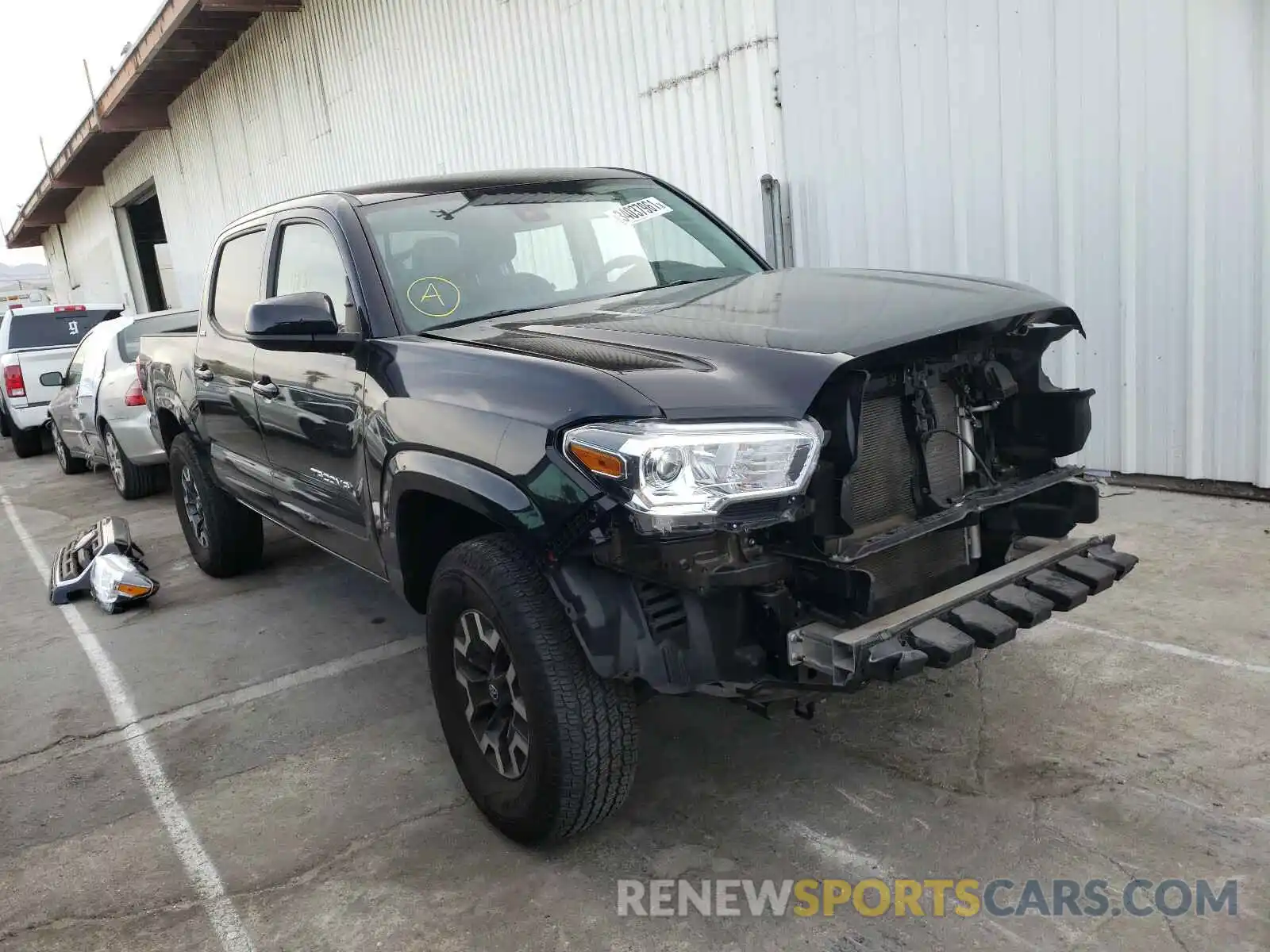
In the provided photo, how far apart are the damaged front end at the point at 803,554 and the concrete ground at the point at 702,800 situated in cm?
60

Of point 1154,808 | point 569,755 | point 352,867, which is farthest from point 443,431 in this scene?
point 1154,808

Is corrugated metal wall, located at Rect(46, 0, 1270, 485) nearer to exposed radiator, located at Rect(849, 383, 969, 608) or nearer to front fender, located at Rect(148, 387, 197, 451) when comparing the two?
exposed radiator, located at Rect(849, 383, 969, 608)

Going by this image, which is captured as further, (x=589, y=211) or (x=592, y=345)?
(x=589, y=211)

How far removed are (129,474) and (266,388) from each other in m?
5.62

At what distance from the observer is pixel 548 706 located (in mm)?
2588

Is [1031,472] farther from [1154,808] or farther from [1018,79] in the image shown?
[1018,79]

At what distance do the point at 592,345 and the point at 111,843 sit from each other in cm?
219

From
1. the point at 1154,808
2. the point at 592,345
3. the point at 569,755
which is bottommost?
the point at 1154,808

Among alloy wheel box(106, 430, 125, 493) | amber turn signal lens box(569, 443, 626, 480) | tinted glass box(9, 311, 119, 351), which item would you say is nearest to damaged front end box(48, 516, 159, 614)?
alloy wheel box(106, 430, 125, 493)

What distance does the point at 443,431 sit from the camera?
9.68 feet

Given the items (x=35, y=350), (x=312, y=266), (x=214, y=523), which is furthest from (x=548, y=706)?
(x=35, y=350)

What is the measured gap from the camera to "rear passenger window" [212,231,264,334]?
461 cm

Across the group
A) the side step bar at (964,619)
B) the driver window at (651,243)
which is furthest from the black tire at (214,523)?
the side step bar at (964,619)

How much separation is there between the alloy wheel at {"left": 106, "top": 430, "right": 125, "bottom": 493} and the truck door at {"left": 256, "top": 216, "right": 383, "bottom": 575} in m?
5.41
